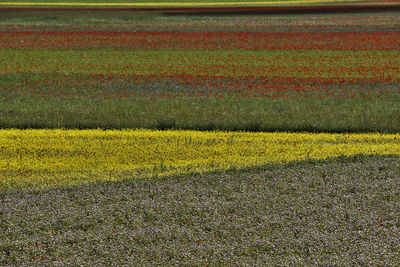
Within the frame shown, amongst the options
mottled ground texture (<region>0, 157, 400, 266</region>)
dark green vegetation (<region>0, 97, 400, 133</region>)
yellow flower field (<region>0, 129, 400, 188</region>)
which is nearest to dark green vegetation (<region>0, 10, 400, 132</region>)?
dark green vegetation (<region>0, 97, 400, 133</region>)

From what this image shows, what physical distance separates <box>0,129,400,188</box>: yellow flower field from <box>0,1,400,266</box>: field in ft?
0.17

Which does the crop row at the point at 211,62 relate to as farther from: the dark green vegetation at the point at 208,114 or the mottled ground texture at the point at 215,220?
the mottled ground texture at the point at 215,220

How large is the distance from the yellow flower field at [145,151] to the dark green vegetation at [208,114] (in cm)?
72

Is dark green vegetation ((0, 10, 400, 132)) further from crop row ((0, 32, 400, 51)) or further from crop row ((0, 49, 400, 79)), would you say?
crop row ((0, 32, 400, 51))

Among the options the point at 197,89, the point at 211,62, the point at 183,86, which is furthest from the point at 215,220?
the point at 211,62

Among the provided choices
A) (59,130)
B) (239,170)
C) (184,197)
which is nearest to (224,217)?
(184,197)

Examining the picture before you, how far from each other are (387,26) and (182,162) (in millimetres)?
36101

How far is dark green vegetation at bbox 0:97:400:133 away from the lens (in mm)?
16406

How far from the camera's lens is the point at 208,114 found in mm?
17422

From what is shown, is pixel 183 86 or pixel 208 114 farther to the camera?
pixel 183 86

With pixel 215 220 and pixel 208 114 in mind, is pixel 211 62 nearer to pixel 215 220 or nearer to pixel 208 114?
pixel 208 114

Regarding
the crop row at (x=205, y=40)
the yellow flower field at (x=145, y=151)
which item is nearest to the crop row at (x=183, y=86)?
the yellow flower field at (x=145, y=151)

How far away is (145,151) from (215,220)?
4.87m

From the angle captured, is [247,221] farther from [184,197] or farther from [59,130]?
[59,130]
